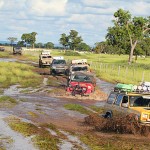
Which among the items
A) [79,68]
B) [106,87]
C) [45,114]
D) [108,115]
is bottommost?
[106,87]

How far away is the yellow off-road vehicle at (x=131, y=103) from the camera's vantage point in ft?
46.7

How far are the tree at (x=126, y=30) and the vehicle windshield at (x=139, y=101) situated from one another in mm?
53078

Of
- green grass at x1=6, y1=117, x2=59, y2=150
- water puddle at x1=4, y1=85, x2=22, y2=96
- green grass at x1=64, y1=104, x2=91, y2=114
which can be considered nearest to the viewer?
green grass at x1=6, y1=117, x2=59, y2=150

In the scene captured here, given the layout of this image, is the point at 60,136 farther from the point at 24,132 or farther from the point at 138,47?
the point at 138,47

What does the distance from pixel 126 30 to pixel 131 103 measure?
5479cm

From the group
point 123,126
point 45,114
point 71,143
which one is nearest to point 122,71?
point 45,114

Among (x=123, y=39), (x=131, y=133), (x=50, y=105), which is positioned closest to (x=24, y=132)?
(x=131, y=133)

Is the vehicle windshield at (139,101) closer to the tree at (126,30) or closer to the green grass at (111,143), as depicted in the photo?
the green grass at (111,143)

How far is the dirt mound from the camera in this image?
14.3m

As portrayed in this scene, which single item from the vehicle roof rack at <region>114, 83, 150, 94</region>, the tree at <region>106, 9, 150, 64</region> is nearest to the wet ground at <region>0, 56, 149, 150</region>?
the vehicle roof rack at <region>114, 83, 150, 94</region>

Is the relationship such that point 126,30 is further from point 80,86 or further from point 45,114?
point 45,114

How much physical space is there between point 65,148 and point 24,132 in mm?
2945

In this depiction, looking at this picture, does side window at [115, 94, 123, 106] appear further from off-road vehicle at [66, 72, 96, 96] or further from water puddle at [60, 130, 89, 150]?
off-road vehicle at [66, 72, 96, 96]

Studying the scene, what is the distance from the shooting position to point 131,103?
15.2 metres
